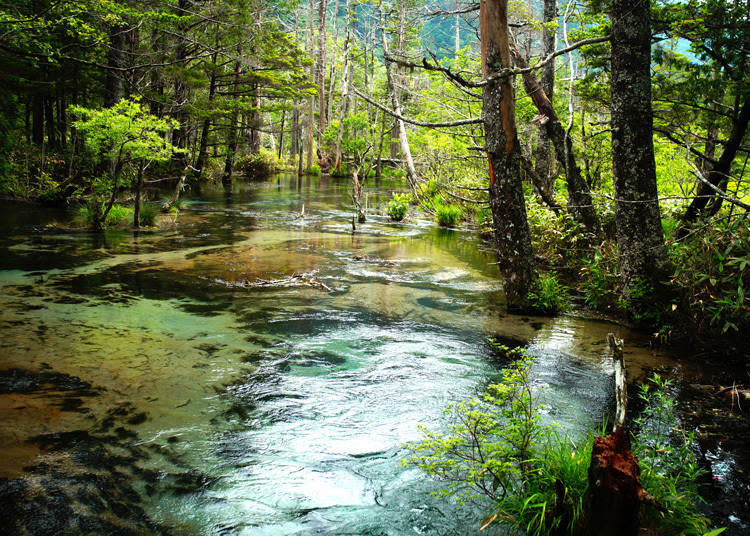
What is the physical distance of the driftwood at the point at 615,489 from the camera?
7.66ft

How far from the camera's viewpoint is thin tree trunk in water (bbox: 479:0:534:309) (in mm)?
6441

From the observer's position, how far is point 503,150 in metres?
6.63

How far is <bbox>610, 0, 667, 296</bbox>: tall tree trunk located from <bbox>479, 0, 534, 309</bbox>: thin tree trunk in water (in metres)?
1.25

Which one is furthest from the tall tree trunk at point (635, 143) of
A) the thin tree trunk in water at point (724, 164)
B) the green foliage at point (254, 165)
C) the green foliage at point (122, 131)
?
the green foliage at point (254, 165)

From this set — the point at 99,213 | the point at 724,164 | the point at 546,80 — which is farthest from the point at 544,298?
the point at 99,213

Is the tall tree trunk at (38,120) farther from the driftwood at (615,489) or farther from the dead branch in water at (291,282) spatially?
the driftwood at (615,489)

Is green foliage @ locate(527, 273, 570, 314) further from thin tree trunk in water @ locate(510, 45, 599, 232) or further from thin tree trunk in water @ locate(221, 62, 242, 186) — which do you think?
thin tree trunk in water @ locate(221, 62, 242, 186)

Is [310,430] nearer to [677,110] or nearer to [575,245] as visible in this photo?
[575,245]

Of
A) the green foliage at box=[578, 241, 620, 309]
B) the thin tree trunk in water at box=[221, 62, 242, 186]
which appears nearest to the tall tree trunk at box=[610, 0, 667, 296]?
the green foliage at box=[578, 241, 620, 309]

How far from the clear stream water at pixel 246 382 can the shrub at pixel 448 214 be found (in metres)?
5.98

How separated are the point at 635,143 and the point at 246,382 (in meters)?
5.39

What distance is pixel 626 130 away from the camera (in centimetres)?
607

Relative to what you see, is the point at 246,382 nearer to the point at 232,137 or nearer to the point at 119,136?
the point at 119,136

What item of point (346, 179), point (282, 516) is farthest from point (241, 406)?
point (346, 179)
